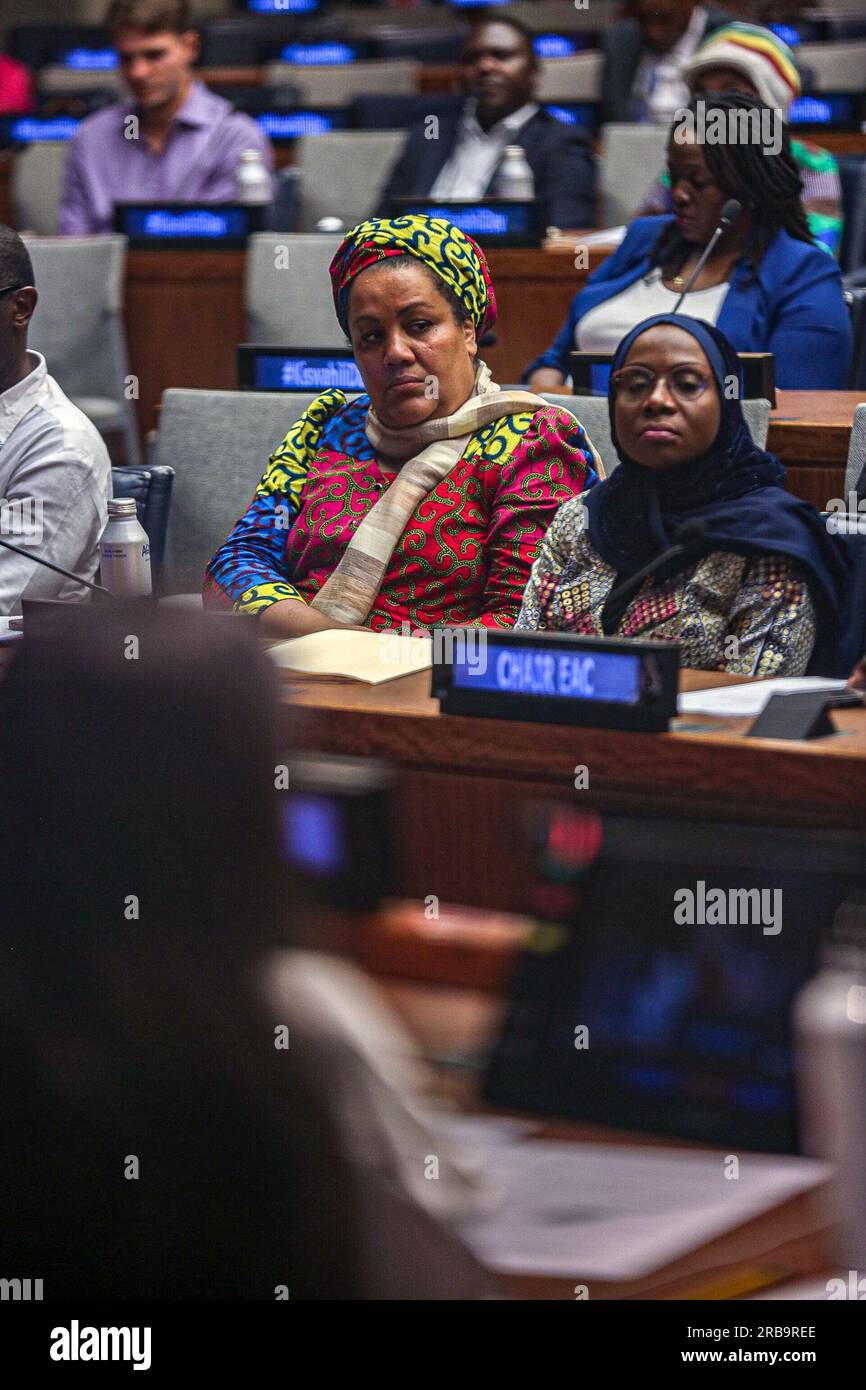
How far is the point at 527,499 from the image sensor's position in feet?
7.50

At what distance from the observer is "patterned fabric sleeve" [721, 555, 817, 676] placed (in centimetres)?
199

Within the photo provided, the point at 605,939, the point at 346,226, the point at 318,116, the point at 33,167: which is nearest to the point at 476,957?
the point at 605,939

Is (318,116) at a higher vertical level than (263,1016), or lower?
higher

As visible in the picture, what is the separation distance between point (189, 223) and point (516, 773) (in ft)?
10.3

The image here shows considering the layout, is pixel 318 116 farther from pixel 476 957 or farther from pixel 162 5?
pixel 476 957

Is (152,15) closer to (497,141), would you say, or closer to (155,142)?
(155,142)

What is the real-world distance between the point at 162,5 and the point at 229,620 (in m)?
4.26

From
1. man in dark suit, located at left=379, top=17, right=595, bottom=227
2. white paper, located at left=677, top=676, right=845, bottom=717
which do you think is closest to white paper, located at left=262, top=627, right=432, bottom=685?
white paper, located at left=677, top=676, right=845, bottom=717

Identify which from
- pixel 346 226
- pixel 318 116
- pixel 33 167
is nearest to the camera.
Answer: pixel 346 226

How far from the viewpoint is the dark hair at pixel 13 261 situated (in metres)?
2.44

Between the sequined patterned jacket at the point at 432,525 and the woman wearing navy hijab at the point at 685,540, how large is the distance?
11cm

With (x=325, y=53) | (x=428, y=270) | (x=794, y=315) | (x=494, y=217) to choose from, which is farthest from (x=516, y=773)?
→ (x=325, y=53)

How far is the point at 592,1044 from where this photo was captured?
136 centimetres
